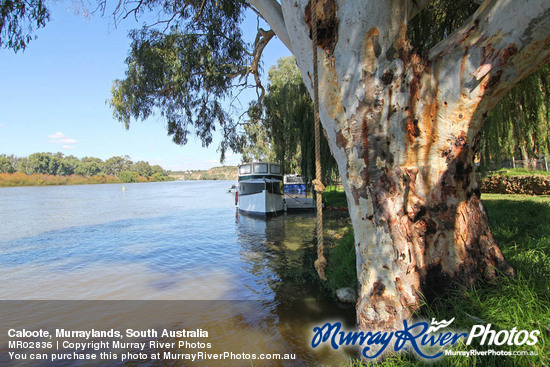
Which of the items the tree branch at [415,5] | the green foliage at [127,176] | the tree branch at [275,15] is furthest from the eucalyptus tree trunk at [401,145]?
the green foliage at [127,176]

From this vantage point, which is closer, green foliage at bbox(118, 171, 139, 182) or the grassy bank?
the grassy bank

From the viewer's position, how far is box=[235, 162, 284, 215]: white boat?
54.6 feet

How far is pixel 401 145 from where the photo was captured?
7.87 feet

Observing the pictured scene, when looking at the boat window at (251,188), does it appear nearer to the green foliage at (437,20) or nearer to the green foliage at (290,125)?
the green foliage at (290,125)

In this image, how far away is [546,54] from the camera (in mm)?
2037

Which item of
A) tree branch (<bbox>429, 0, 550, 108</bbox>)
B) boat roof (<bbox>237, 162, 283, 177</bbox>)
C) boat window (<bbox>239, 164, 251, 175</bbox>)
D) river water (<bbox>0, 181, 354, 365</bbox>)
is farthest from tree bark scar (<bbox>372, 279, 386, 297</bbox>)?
boat window (<bbox>239, 164, 251, 175</bbox>)

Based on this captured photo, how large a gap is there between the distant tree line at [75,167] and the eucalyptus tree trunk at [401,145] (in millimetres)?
108597

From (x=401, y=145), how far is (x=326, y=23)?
113cm

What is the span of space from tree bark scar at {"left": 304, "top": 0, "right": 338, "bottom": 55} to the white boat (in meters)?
14.0

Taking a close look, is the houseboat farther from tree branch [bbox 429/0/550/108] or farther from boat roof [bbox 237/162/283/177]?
tree branch [bbox 429/0/550/108]

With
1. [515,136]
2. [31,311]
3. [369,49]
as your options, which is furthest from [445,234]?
[31,311]

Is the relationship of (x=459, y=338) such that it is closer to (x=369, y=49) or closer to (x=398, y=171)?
(x=398, y=171)

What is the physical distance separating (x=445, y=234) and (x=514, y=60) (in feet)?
4.28

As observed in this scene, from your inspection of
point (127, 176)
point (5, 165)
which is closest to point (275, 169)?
point (5, 165)
